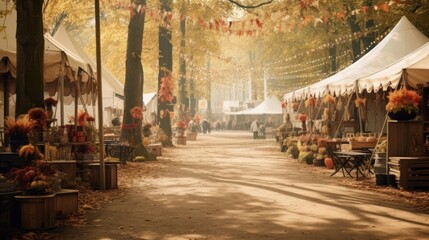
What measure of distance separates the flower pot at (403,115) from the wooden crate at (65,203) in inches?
282

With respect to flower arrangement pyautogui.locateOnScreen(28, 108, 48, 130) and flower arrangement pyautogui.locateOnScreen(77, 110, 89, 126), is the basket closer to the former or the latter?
flower arrangement pyautogui.locateOnScreen(28, 108, 48, 130)

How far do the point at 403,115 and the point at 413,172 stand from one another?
4.45 feet

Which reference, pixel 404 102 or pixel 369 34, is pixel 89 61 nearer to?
pixel 404 102

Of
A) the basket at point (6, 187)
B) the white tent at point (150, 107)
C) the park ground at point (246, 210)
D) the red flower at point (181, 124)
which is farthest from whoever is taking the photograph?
the white tent at point (150, 107)

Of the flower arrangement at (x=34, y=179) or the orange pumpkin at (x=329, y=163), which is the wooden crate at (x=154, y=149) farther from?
the flower arrangement at (x=34, y=179)

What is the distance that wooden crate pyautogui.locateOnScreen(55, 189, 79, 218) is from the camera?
297 inches

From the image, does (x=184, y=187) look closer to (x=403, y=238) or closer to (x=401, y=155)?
(x=401, y=155)

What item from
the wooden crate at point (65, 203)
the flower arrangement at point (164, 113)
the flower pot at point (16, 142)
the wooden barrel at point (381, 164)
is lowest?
the wooden crate at point (65, 203)

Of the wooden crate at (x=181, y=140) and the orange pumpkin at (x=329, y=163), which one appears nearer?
the orange pumpkin at (x=329, y=163)

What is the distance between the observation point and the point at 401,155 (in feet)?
37.0

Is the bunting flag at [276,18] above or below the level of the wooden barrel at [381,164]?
above

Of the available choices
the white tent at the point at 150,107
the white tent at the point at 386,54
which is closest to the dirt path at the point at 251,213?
the white tent at the point at 386,54

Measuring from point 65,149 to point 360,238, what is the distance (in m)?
7.10

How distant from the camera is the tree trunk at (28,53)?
883cm
